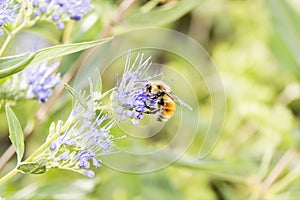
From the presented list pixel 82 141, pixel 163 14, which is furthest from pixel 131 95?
pixel 163 14

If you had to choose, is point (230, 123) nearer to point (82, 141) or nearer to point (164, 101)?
point (164, 101)

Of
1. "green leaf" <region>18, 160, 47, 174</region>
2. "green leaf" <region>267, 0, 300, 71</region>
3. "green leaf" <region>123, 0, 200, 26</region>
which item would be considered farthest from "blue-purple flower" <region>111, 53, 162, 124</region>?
"green leaf" <region>267, 0, 300, 71</region>

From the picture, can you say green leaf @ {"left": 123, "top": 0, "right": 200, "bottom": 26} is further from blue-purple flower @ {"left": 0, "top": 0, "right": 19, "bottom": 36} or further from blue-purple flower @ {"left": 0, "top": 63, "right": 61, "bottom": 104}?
blue-purple flower @ {"left": 0, "top": 0, "right": 19, "bottom": 36}

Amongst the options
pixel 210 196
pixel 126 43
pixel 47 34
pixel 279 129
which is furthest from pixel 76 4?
pixel 126 43

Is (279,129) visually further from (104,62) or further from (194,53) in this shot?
(194,53)

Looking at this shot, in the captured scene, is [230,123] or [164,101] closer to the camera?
[164,101]
